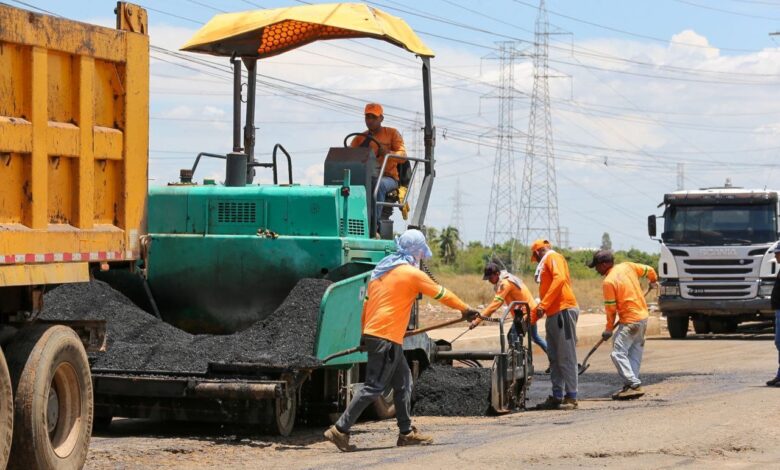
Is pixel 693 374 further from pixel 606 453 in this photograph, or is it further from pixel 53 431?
pixel 53 431

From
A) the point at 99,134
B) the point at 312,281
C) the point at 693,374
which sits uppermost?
the point at 99,134

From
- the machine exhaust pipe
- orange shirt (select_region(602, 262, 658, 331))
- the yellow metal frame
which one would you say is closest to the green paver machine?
the machine exhaust pipe

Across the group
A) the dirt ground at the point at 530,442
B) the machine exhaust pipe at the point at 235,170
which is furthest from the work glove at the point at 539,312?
the machine exhaust pipe at the point at 235,170

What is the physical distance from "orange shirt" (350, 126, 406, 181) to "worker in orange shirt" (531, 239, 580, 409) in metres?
1.90

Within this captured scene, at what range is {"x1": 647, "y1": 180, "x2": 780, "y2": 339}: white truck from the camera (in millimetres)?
25922

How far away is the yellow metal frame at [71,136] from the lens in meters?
8.08

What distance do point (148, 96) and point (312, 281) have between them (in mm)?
2759

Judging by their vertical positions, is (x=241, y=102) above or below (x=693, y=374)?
above

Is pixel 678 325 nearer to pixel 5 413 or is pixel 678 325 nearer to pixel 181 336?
pixel 181 336

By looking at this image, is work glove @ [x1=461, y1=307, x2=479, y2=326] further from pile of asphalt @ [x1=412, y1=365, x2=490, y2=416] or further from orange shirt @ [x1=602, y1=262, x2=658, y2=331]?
A: orange shirt @ [x1=602, y1=262, x2=658, y2=331]

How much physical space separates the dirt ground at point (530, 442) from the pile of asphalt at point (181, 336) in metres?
0.61

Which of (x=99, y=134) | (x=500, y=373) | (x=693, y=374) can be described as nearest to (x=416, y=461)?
(x=99, y=134)

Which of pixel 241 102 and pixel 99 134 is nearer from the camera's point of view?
pixel 99 134

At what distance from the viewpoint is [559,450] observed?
9930 mm
